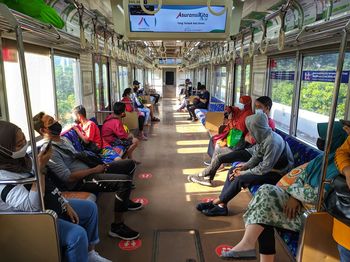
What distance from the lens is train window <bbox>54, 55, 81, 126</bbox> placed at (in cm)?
498

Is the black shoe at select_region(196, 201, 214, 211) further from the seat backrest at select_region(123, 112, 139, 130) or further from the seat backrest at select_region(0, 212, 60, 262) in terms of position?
the seat backrest at select_region(123, 112, 139, 130)

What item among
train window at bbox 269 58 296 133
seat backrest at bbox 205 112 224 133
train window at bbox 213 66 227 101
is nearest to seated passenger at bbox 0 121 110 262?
train window at bbox 269 58 296 133

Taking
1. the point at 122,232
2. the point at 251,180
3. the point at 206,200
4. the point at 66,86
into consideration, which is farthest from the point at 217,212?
the point at 66,86

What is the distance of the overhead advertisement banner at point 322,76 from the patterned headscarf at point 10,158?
3.46 metres

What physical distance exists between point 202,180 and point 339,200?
316 centimetres

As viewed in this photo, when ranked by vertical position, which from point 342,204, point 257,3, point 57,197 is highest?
point 257,3

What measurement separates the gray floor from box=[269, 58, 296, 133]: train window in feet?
5.31

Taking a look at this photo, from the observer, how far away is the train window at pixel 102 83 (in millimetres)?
7613

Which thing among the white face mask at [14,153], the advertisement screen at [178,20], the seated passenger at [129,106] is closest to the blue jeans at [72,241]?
the white face mask at [14,153]

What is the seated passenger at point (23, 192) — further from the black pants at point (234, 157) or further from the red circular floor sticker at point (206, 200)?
the black pants at point (234, 157)

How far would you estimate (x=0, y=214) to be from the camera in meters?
1.97

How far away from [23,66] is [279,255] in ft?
8.97

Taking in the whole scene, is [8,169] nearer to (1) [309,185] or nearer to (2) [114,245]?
(2) [114,245]

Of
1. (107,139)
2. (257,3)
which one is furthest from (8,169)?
(257,3)
